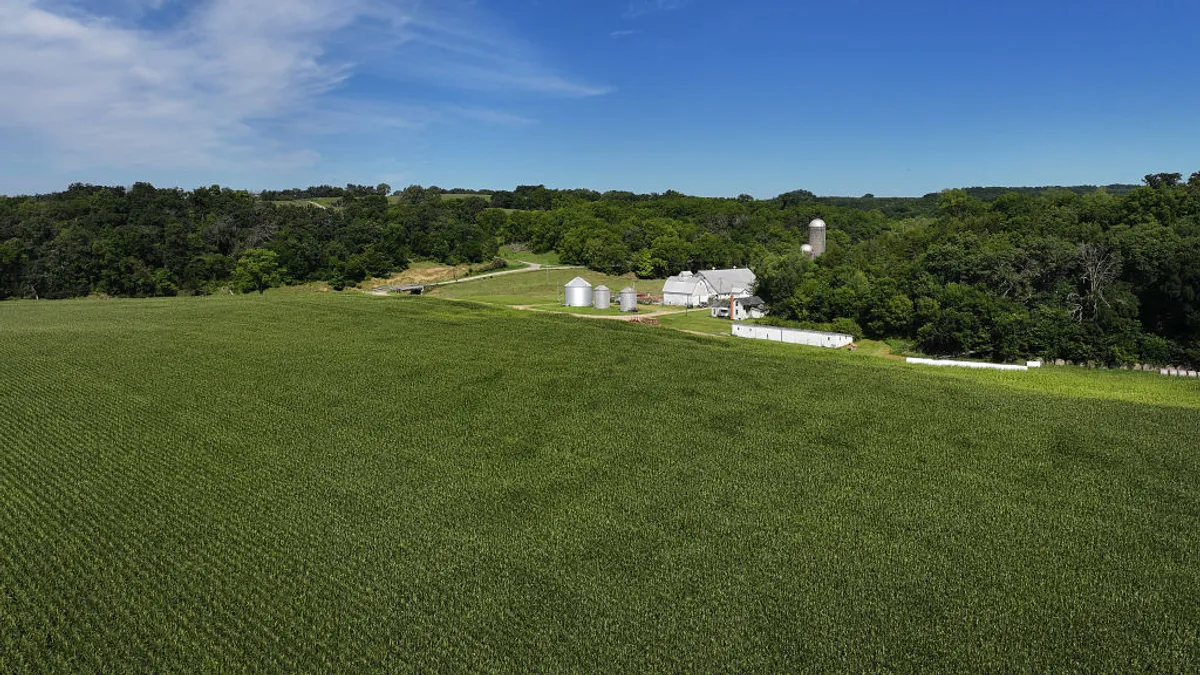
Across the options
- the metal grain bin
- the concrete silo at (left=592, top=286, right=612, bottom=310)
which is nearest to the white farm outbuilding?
the metal grain bin

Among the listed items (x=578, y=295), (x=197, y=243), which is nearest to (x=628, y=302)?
(x=578, y=295)

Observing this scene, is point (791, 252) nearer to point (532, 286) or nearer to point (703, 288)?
point (703, 288)

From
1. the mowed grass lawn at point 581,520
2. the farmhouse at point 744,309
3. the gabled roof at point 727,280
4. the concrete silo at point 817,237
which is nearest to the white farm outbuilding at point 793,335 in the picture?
the farmhouse at point 744,309

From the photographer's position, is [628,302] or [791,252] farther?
[791,252]

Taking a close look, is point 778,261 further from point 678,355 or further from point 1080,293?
point 678,355

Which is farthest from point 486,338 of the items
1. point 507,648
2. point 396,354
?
point 507,648

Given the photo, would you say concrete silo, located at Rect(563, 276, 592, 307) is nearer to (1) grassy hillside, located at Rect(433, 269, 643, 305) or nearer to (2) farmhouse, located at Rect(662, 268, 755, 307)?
(1) grassy hillside, located at Rect(433, 269, 643, 305)

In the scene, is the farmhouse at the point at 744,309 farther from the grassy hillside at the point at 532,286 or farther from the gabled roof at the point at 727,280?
the grassy hillside at the point at 532,286
